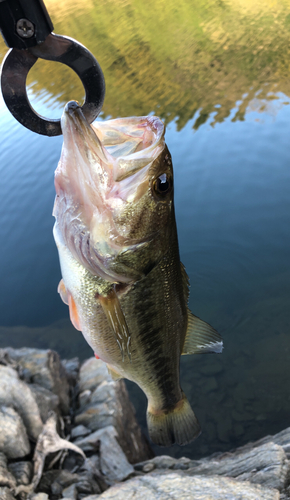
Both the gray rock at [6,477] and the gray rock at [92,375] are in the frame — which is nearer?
the gray rock at [6,477]

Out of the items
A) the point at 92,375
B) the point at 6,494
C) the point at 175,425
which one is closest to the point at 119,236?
the point at 175,425

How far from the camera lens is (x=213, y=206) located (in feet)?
29.0

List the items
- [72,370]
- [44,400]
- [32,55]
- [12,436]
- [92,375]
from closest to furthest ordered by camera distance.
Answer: [32,55] < [12,436] < [44,400] < [92,375] < [72,370]

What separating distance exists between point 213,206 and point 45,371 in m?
5.76

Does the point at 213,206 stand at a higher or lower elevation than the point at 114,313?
lower

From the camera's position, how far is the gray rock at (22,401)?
3659 mm

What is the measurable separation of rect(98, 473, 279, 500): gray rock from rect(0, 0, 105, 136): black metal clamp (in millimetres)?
2430

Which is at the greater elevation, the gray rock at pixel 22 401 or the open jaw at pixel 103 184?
the open jaw at pixel 103 184

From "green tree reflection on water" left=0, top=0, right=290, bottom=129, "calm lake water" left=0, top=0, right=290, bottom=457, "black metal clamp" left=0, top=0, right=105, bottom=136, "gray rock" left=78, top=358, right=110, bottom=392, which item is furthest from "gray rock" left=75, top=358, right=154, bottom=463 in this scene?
"green tree reflection on water" left=0, top=0, right=290, bottom=129

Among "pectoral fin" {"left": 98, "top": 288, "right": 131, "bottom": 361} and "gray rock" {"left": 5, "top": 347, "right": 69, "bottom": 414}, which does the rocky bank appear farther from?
"pectoral fin" {"left": 98, "top": 288, "right": 131, "bottom": 361}

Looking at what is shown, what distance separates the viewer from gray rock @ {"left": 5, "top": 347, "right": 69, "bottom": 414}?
439cm

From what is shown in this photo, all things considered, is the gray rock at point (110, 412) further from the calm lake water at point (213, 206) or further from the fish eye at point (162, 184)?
the fish eye at point (162, 184)

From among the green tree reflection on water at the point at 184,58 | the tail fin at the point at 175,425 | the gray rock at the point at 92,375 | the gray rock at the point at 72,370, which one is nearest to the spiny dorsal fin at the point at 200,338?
the tail fin at the point at 175,425

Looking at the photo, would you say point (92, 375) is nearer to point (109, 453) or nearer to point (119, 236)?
point (109, 453)
